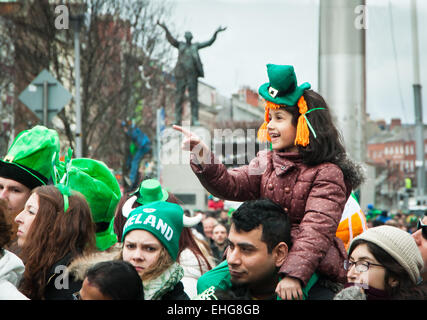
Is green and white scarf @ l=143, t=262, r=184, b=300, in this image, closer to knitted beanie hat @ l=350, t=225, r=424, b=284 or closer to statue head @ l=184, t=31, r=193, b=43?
knitted beanie hat @ l=350, t=225, r=424, b=284

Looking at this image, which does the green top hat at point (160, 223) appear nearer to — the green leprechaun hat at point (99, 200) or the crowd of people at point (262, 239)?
the crowd of people at point (262, 239)

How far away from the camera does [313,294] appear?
10.7 feet

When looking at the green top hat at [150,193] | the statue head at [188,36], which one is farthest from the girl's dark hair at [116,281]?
the statue head at [188,36]

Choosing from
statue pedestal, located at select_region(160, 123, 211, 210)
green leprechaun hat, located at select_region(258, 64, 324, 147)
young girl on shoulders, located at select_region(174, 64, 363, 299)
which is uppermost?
green leprechaun hat, located at select_region(258, 64, 324, 147)

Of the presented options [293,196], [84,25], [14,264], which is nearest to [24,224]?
[14,264]

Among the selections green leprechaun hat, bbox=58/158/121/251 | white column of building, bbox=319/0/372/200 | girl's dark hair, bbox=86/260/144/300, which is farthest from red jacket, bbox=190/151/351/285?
white column of building, bbox=319/0/372/200

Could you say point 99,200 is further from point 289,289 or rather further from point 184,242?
point 289,289

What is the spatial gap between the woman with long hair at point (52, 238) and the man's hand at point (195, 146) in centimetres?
88

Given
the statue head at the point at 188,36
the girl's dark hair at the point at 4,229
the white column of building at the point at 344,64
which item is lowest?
the girl's dark hair at the point at 4,229

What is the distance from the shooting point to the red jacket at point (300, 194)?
3152 mm

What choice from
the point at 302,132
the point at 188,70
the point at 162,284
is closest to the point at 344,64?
the point at 302,132

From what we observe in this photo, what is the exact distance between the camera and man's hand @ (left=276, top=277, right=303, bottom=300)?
3.05m

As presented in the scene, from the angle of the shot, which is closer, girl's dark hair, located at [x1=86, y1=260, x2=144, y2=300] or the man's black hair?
girl's dark hair, located at [x1=86, y1=260, x2=144, y2=300]

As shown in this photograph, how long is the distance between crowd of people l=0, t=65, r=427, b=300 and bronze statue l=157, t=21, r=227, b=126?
15057mm
